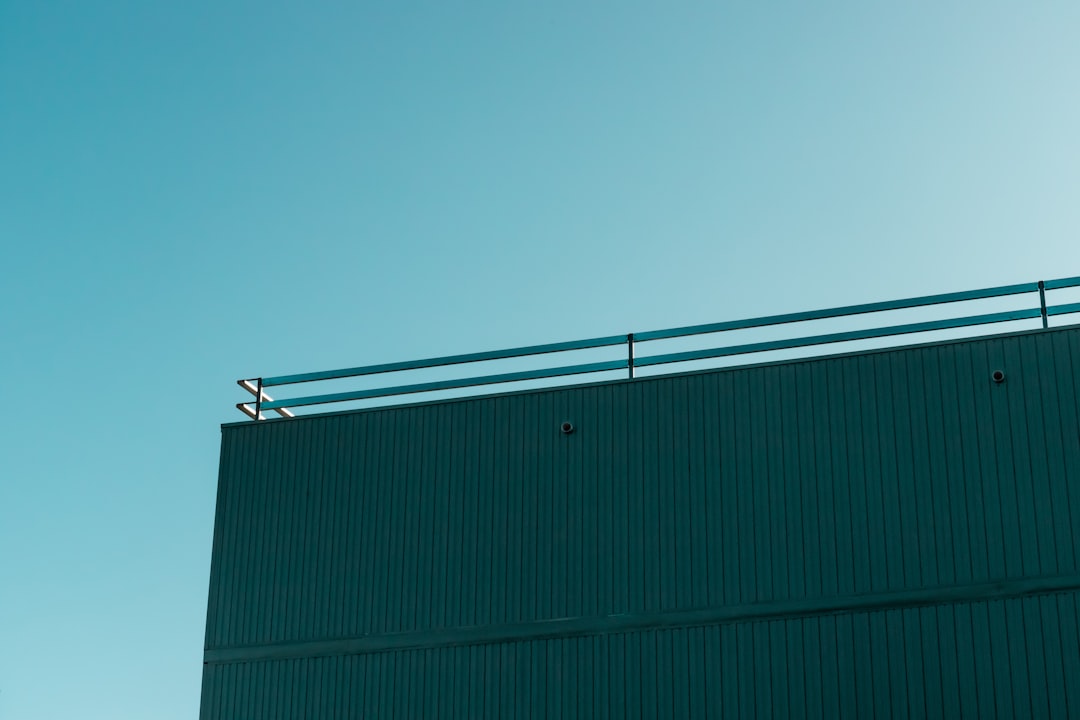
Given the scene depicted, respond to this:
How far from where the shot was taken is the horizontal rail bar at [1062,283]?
21.1 metres

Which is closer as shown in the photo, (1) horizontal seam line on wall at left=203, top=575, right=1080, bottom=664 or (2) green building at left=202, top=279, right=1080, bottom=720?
(1) horizontal seam line on wall at left=203, top=575, right=1080, bottom=664

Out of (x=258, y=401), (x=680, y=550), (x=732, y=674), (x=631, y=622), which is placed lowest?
(x=732, y=674)

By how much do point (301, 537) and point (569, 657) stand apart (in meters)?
4.92

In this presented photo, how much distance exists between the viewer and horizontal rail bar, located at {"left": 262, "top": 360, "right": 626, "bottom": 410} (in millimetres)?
22922

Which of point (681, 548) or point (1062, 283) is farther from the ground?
point (1062, 283)

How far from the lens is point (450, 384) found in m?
23.5

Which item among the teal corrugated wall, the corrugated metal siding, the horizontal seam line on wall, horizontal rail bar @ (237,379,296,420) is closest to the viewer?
the corrugated metal siding

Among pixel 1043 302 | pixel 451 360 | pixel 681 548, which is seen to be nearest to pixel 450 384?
pixel 451 360

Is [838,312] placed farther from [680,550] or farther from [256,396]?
[256,396]

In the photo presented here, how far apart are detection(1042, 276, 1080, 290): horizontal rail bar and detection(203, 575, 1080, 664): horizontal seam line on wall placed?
4.29 m

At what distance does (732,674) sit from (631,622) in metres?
1.66

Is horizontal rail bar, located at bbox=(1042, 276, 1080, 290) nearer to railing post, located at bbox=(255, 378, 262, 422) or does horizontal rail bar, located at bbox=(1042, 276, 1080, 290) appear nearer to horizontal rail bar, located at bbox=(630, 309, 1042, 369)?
horizontal rail bar, located at bbox=(630, 309, 1042, 369)

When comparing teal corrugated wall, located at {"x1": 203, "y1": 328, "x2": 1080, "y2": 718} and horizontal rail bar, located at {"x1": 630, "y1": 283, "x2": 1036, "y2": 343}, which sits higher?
horizontal rail bar, located at {"x1": 630, "y1": 283, "x2": 1036, "y2": 343}

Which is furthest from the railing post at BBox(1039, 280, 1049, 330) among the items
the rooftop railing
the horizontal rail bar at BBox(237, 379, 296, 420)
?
the horizontal rail bar at BBox(237, 379, 296, 420)
